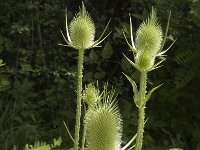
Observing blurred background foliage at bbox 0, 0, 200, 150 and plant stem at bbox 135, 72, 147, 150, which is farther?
blurred background foliage at bbox 0, 0, 200, 150

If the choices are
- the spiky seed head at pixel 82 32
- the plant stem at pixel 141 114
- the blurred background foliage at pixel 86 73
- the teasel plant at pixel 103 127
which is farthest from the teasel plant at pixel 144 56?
the blurred background foliage at pixel 86 73

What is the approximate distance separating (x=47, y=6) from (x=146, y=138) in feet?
4.99

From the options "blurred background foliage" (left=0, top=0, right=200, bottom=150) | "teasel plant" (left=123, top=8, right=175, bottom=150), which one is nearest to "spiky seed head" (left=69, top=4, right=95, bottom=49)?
"teasel plant" (left=123, top=8, right=175, bottom=150)

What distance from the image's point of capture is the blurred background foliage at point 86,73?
409 centimetres

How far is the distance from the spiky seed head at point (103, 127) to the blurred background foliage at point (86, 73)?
2822mm

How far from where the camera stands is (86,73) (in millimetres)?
4527

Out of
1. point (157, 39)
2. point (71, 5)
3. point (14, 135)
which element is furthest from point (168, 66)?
point (157, 39)

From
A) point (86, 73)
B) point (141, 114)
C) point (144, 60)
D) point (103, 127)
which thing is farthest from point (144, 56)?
point (86, 73)

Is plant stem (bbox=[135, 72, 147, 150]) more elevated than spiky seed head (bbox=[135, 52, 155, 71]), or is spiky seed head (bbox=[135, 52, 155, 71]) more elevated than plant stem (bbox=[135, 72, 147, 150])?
spiky seed head (bbox=[135, 52, 155, 71])

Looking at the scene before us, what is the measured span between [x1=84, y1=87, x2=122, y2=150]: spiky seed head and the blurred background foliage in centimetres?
282

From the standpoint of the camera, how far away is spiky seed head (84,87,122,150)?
92 centimetres

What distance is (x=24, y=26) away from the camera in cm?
437

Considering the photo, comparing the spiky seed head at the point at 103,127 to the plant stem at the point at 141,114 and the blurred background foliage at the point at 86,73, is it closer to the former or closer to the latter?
the plant stem at the point at 141,114

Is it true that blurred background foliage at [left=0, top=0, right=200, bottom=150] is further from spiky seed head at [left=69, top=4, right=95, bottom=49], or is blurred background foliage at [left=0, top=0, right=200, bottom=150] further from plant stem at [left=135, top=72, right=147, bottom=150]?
plant stem at [left=135, top=72, right=147, bottom=150]
